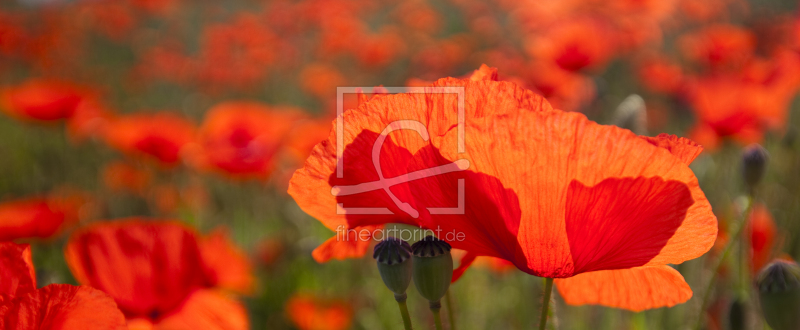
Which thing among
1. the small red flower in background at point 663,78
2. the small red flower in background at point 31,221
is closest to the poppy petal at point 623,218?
the small red flower in background at point 31,221

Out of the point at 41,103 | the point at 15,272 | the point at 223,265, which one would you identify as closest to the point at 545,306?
the point at 15,272

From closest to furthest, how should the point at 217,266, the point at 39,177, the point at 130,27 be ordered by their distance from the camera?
1. the point at 217,266
2. the point at 39,177
3. the point at 130,27

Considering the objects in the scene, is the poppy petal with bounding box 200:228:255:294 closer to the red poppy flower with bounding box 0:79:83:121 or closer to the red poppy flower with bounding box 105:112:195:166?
the red poppy flower with bounding box 105:112:195:166

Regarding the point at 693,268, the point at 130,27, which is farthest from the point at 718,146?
the point at 130,27

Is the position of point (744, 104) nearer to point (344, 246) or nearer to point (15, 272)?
point (344, 246)

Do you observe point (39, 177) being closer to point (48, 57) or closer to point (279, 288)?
point (279, 288)

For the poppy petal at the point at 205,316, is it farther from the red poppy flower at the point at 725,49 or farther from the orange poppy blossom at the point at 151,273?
the red poppy flower at the point at 725,49
